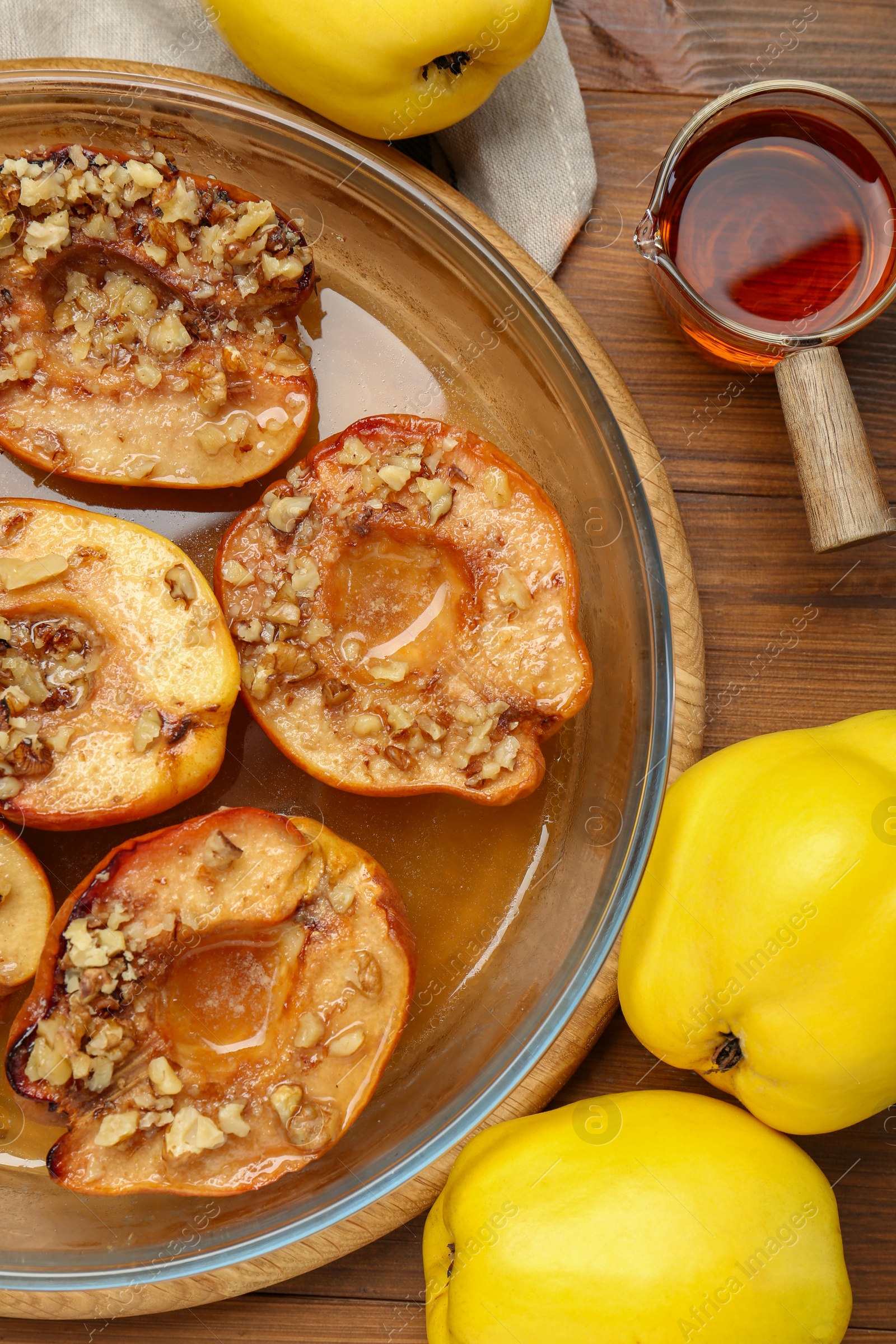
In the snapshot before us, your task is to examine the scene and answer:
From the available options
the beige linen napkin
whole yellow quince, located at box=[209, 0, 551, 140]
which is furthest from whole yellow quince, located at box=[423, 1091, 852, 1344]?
whole yellow quince, located at box=[209, 0, 551, 140]

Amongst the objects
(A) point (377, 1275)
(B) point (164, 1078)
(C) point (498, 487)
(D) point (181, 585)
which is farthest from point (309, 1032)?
(C) point (498, 487)

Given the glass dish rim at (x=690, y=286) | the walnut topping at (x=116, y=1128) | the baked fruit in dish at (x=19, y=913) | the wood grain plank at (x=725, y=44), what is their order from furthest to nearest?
the wood grain plank at (x=725, y=44), the glass dish rim at (x=690, y=286), the baked fruit in dish at (x=19, y=913), the walnut topping at (x=116, y=1128)

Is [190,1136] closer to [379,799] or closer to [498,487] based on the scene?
[379,799]

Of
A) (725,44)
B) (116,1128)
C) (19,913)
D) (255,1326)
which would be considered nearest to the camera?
(116,1128)

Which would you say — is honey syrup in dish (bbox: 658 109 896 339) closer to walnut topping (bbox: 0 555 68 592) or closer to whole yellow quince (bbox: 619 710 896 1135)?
whole yellow quince (bbox: 619 710 896 1135)

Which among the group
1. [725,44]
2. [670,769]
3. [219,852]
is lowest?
[219,852]

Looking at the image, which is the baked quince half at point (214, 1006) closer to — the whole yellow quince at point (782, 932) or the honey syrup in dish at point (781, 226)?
the whole yellow quince at point (782, 932)

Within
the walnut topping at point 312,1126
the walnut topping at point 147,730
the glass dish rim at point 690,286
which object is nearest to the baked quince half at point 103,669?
the walnut topping at point 147,730
